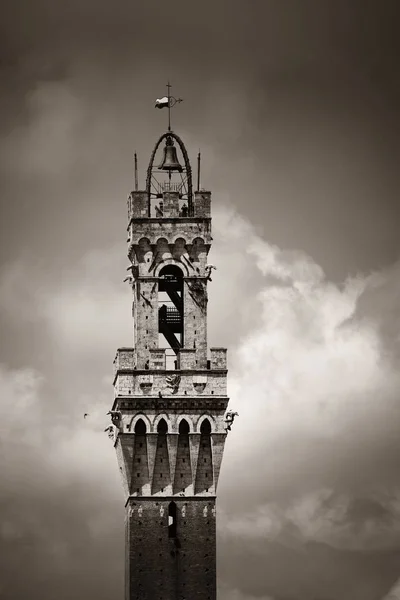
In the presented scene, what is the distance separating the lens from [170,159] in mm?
163875

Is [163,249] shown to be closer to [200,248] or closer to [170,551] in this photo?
[200,248]

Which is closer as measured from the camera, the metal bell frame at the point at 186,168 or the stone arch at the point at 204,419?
the stone arch at the point at 204,419

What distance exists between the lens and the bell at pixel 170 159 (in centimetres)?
16362

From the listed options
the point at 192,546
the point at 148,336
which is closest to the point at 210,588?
the point at 192,546

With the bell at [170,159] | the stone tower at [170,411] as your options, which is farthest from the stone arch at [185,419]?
the bell at [170,159]

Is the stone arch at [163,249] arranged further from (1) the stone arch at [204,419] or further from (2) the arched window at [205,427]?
(2) the arched window at [205,427]

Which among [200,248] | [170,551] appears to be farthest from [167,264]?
[170,551]

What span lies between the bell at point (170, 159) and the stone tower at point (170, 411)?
1.84 m

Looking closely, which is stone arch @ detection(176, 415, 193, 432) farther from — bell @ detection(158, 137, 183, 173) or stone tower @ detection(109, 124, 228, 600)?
bell @ detection(158, 137, 183, 173)

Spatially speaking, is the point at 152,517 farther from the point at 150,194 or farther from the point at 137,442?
the point at 150,194

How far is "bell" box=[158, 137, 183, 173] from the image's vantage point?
16362 centimetres

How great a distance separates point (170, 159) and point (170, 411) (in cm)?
1641

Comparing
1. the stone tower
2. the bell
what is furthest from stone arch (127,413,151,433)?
the bell

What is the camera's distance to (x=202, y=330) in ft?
527
